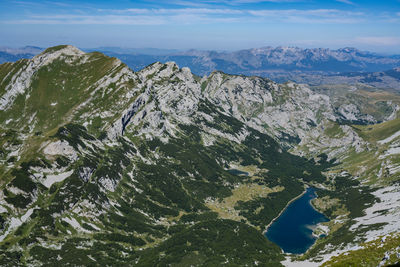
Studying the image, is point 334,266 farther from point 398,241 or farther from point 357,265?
point 398,241

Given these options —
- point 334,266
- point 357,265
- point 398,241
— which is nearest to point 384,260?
point 357,265

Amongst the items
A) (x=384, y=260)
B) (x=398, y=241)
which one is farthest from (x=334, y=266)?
(x=398, y=241)

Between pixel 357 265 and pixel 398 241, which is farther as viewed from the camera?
pixel 398 241

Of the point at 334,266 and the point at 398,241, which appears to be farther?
the point at 398,241

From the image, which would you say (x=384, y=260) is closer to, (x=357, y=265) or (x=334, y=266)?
(x=357, y=265)

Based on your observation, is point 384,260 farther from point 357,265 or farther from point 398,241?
point 398,241

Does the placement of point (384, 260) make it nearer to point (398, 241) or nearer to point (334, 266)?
point (334, 266)
